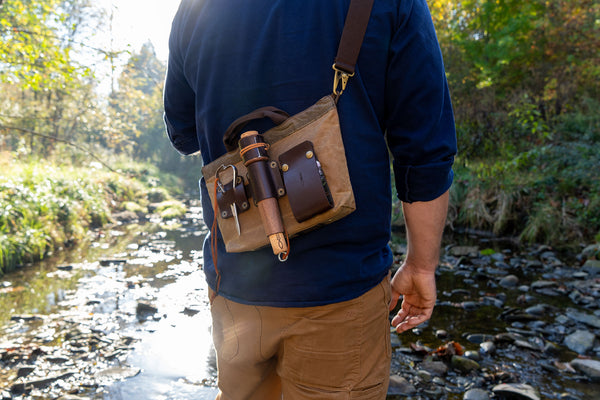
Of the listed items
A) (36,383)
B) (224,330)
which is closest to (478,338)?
(224,330)

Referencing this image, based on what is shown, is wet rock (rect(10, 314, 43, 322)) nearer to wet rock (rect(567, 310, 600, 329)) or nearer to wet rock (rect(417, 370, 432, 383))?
wet rock (rect(417, 370, 432, 383))

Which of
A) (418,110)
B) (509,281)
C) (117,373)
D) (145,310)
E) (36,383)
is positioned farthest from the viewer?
(509,281)

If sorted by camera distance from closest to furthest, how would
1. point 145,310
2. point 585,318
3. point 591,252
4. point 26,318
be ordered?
point 585,318
point 26,318
point 145,310
point 591,252

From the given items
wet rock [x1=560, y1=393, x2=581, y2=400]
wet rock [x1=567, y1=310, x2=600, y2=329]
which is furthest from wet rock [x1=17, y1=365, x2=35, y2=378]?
wet rock [x1=567, y1=310, x2=600, y2=329]

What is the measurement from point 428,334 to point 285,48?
3413 millimetres

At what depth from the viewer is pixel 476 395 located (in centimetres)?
267

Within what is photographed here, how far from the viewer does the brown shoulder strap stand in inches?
40.0

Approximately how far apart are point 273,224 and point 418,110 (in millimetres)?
553

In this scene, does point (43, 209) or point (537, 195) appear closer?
point (537, 195)

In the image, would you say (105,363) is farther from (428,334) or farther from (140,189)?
(140,189)

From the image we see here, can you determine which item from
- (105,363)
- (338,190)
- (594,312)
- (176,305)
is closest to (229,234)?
(338,190)

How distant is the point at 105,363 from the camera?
3.44 metres

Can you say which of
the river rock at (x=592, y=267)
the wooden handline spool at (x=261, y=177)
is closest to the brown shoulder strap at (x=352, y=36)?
the wooden handline spool at (x=261, y=177)

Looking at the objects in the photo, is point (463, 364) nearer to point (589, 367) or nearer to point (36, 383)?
point (589, 367)
